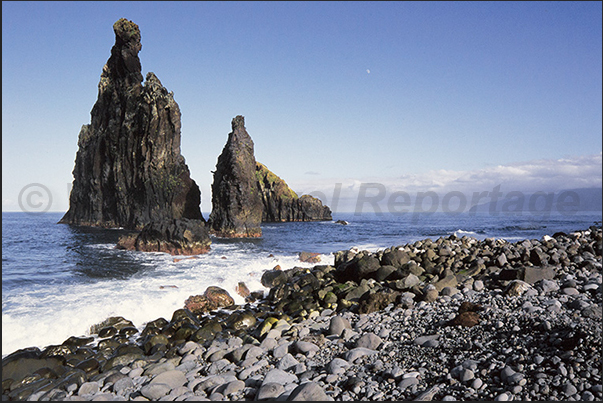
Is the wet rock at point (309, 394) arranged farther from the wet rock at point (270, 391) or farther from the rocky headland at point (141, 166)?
the rocky headland at point (141, 166)

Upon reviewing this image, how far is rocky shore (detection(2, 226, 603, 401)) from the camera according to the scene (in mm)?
3863

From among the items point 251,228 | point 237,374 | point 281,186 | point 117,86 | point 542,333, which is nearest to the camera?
point 542,333

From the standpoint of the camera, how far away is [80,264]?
51.7 feet

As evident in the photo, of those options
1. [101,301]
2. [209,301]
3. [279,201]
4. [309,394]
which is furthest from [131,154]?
[309,394]

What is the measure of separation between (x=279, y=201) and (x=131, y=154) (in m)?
34.1

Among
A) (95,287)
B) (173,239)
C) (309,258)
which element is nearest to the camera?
(95,287)

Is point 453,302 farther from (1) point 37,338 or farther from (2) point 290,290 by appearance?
(1) point 37,338

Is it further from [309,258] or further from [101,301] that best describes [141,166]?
[101,301]

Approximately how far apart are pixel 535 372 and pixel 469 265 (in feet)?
22.5

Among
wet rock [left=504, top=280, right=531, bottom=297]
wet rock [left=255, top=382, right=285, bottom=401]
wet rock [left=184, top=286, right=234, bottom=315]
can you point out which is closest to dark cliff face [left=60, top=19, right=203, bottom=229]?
wet rock [left=184, top=286, right=234, bottom=315]

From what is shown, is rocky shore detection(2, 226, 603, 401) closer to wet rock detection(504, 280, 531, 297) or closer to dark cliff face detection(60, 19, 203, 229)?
wet rock detection(504, 280, 531, 297)

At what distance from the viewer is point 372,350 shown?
16.4ft

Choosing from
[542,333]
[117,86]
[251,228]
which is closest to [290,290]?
[542,333]

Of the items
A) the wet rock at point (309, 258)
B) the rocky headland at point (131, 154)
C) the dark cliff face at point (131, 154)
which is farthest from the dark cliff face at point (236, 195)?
the wet rock at point (309, 258)
